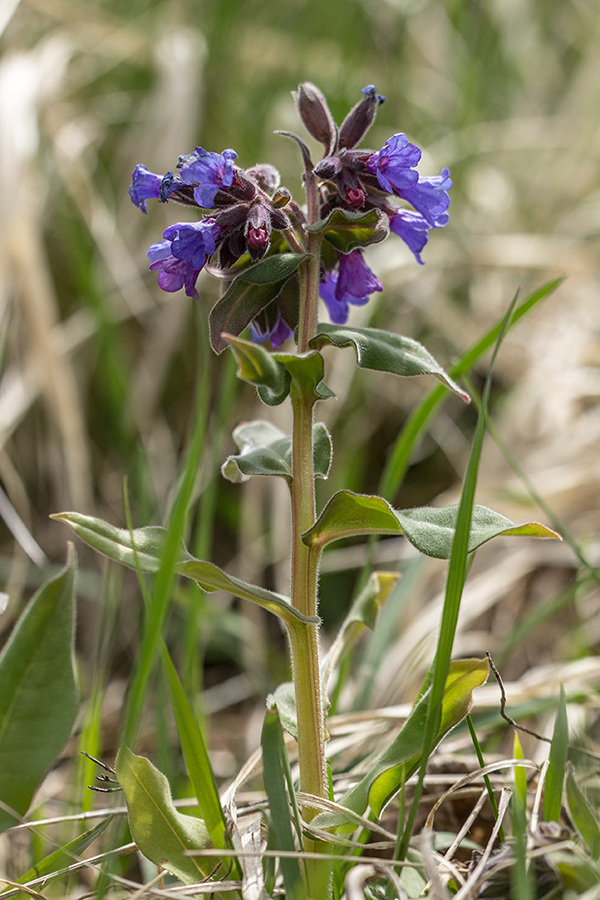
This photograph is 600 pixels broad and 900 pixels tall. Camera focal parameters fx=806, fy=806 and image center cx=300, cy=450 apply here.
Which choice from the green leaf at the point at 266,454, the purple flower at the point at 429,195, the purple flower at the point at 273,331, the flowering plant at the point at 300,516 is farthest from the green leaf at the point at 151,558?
the purple flower at the point at 429,195

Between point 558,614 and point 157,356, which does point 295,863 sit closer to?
point 558,614

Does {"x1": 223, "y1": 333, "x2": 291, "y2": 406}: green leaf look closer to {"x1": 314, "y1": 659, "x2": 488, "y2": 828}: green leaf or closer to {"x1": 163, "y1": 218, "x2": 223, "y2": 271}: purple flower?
{"x1": 163, "y1": 218, "x2": 223, "y2": 271}: purple flower

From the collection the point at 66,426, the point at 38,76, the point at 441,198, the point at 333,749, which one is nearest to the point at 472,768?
the point at 333,749

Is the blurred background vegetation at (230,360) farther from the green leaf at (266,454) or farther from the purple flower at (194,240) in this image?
the purple flower at (194,240)

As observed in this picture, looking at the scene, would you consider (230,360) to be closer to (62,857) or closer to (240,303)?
(240,303)

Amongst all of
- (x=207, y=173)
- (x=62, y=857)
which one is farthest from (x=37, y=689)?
(x=207, y=173)

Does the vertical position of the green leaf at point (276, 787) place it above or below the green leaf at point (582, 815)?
above
